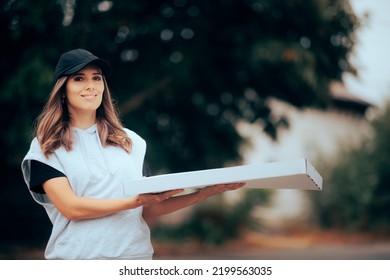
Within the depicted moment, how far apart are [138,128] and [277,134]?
6.64 feet

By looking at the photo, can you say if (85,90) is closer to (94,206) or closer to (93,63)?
(93,63)

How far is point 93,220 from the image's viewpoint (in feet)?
5.28

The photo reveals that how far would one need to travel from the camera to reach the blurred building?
40.1ft

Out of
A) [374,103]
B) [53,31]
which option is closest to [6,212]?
[53,31]

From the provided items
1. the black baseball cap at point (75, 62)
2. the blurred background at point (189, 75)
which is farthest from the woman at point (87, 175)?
the blurred background at point (189, 75)

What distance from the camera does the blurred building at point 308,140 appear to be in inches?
482

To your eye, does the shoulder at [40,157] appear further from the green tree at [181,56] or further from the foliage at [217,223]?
the foliage at [217,223]

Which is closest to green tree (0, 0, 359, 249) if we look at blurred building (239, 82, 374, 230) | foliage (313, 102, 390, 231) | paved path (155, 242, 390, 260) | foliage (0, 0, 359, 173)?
foliage (0, 0, 359, 173)

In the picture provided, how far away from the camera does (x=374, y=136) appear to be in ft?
39.4

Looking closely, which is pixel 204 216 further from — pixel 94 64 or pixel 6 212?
pixel 94 64

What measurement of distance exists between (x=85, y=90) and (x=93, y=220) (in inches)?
14.1

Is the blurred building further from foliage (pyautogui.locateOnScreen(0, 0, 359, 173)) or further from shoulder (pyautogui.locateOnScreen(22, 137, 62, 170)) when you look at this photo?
shoulder (pyautogui.locateOnScreen(22, 137, 62, 170))

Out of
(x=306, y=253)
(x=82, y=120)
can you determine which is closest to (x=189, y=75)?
(x=306, y=253)

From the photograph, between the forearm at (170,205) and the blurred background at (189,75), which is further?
the blurred background at (189,75)
